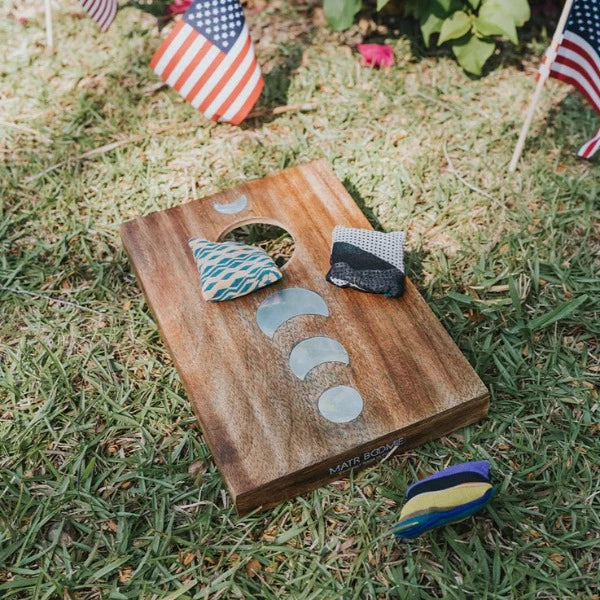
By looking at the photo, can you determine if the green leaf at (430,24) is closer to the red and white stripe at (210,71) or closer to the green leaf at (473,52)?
the green leaf at (473,52)

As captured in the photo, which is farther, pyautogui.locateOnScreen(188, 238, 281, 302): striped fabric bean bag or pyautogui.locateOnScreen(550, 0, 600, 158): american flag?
pyautogui.locateOnScreen(550, 0, 600, 158): american flag

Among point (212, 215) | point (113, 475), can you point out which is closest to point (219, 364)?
point (113, 475)

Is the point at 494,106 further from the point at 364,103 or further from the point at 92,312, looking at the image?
the point at 92,312

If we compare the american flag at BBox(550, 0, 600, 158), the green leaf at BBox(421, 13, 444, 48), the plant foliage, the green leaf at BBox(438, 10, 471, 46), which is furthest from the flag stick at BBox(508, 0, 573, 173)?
the green leaf at BBox(421, 13, 444, 48)

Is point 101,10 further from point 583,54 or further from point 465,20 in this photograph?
point 583,54

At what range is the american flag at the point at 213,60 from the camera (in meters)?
2.48

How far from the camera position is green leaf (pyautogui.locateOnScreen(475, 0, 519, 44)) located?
2.72m

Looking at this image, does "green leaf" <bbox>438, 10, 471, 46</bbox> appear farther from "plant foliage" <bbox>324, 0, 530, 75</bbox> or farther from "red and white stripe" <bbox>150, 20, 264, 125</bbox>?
"red and white stripe" <bbox>150, 20, 264, 125</bbox>

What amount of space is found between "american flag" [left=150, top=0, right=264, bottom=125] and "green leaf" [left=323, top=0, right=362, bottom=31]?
1.54ft

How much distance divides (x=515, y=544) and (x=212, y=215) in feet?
4.23

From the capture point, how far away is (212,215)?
88.5 inches

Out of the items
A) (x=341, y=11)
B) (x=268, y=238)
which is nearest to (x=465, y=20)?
(x=341, y=11)

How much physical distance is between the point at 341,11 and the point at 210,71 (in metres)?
0.66

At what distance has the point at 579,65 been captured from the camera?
2.35 metres
